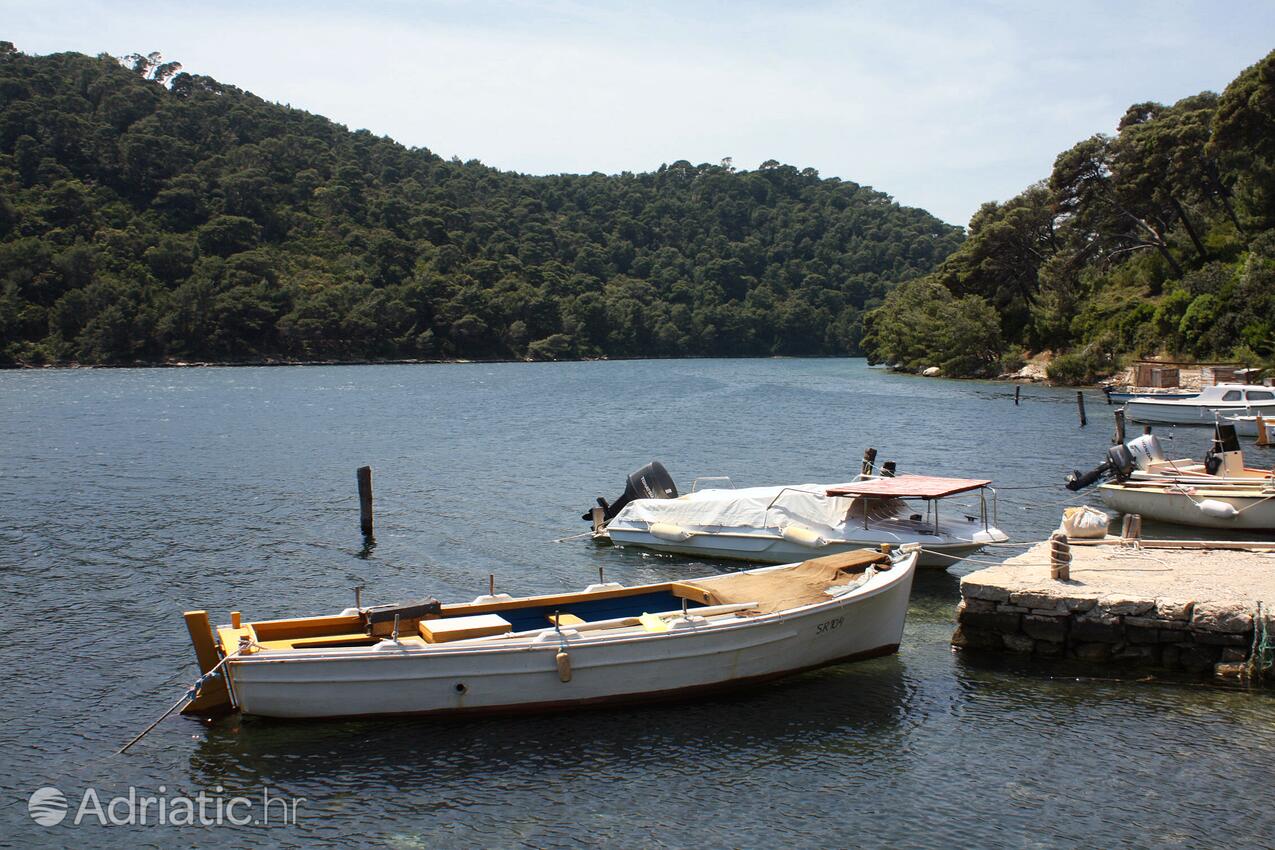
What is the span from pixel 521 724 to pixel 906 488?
10.5m

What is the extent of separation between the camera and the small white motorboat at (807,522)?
20.6 m

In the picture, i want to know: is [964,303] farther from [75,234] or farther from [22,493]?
[75,234]

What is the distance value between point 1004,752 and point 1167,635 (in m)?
3.91

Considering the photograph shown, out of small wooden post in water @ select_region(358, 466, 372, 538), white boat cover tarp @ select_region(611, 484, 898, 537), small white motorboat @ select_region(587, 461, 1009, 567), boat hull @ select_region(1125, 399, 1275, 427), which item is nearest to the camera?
small white motorboat @ select_region(587, 461, 1009, 567)

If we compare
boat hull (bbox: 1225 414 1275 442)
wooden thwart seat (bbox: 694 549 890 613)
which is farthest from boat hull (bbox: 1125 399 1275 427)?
wooden thwart seat (bbox: 694 549 890 613)

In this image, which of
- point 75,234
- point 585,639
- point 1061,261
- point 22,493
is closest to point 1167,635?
point 585,639

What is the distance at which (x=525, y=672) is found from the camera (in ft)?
43.5

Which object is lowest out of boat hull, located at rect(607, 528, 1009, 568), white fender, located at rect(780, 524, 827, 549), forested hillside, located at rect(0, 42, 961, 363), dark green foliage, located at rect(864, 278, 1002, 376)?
boat hull, located at rect(607, 528, 1009, 568)

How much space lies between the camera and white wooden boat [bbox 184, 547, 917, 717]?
13008 millimetres

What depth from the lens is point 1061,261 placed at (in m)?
90.2

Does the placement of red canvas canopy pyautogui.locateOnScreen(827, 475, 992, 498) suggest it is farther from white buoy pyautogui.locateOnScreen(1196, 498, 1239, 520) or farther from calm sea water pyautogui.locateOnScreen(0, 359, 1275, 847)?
white buoy pyautogui.locateOnScreen(1196, 498, 1239, 520)

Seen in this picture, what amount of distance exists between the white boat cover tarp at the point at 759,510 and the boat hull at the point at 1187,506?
8.82 m

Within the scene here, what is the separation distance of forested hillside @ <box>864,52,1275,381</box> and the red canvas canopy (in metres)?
52.8
